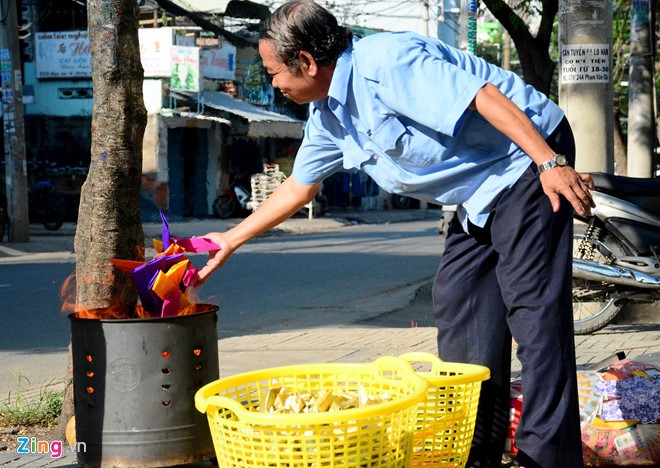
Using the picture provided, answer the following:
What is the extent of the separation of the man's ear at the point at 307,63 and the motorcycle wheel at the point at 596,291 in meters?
4.35

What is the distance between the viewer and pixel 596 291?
7238mm

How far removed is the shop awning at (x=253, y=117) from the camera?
27.1 metres

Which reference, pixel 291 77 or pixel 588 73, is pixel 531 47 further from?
pixel 291 77

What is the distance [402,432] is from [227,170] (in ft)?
89.4

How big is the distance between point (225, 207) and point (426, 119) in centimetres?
2464

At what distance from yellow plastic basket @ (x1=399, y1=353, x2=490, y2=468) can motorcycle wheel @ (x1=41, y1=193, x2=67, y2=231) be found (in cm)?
1868

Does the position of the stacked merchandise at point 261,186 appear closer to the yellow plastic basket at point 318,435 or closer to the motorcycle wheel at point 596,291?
the motorcycle wheel at point 596,291

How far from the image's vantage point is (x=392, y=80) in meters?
3.13

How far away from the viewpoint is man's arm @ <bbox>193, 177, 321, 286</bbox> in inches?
149

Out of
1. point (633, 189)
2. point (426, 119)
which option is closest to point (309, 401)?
point (426, 119)

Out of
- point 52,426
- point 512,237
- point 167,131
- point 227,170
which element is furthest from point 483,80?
point 227,170

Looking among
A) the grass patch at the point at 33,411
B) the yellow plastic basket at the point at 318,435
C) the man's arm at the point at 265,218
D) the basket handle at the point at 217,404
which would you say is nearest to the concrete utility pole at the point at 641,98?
the grass patch at the point at 33,411

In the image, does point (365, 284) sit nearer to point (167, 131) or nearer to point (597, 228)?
point (597, 228)

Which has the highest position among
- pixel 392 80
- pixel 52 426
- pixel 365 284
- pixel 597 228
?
pixel 392 80
